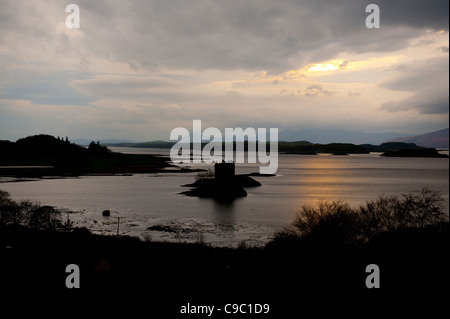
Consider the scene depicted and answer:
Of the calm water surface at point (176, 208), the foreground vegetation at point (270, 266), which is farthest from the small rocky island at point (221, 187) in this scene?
the foreground vegetation at point (270, 266)

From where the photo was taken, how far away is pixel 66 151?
441 ft

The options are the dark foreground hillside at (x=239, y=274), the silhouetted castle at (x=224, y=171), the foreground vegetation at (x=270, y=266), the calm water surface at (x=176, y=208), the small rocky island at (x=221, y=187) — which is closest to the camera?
the dark foreground hillside at (x=239, y=274)

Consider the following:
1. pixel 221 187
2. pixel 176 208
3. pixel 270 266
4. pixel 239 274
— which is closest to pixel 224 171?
pixel 221 187

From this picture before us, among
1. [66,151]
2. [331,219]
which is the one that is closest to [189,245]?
[331,219]

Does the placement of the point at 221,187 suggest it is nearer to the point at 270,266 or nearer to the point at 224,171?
the point at 224,171

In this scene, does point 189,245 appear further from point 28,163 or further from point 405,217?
point 28,163

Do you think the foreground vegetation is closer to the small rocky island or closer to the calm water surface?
the calm water surface

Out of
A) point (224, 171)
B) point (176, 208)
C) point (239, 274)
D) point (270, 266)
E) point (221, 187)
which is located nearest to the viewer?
point (239, 274)

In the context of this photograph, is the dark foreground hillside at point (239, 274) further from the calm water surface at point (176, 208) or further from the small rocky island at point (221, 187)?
the small rocky island at point (221, 187)

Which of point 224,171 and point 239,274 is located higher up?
point 224,171

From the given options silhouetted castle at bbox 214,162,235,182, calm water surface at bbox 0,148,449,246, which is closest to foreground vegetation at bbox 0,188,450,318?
calm water surface at bbox 0,148,449,246

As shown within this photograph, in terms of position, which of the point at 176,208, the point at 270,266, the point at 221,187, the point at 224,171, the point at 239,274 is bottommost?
the point at 176,208

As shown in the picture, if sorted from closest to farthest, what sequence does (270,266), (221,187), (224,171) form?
(270,266), (221,187), (224,171)
